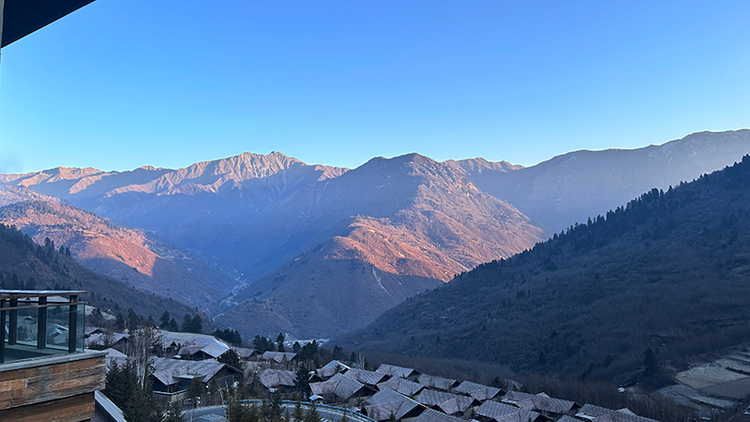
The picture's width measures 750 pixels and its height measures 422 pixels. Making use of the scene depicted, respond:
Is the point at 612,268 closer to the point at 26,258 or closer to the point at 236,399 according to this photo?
the point at 236,399

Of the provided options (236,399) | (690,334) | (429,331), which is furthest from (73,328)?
(429,331)

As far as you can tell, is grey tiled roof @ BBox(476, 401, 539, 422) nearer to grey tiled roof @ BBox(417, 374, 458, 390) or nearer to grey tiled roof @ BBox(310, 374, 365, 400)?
grey tiled roof @ BBox(310, 374, 365, 400)

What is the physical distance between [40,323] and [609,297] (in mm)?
94012

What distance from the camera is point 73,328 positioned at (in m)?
6.18

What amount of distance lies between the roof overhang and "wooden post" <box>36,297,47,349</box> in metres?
3.58

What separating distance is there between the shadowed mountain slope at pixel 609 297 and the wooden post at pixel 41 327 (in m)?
73.2

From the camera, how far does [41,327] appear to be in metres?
6.06

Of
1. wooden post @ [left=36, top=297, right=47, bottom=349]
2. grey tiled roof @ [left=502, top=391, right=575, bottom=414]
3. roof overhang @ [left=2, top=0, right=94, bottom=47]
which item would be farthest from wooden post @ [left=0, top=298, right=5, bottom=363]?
grey tiled roof @ [left=502, top=391, right=575, bottom=414]

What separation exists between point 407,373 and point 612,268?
196 feet

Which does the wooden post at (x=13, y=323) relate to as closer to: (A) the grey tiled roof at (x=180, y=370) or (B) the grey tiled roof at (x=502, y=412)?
(A) the grey tiled roof at (x=180, y=370)

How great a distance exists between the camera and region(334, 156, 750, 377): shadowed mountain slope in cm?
7181

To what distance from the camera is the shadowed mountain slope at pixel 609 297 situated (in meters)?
71.8

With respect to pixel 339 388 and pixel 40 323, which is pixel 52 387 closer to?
pixel 40 323

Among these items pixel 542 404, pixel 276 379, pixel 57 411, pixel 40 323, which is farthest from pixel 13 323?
pixel 542 404
